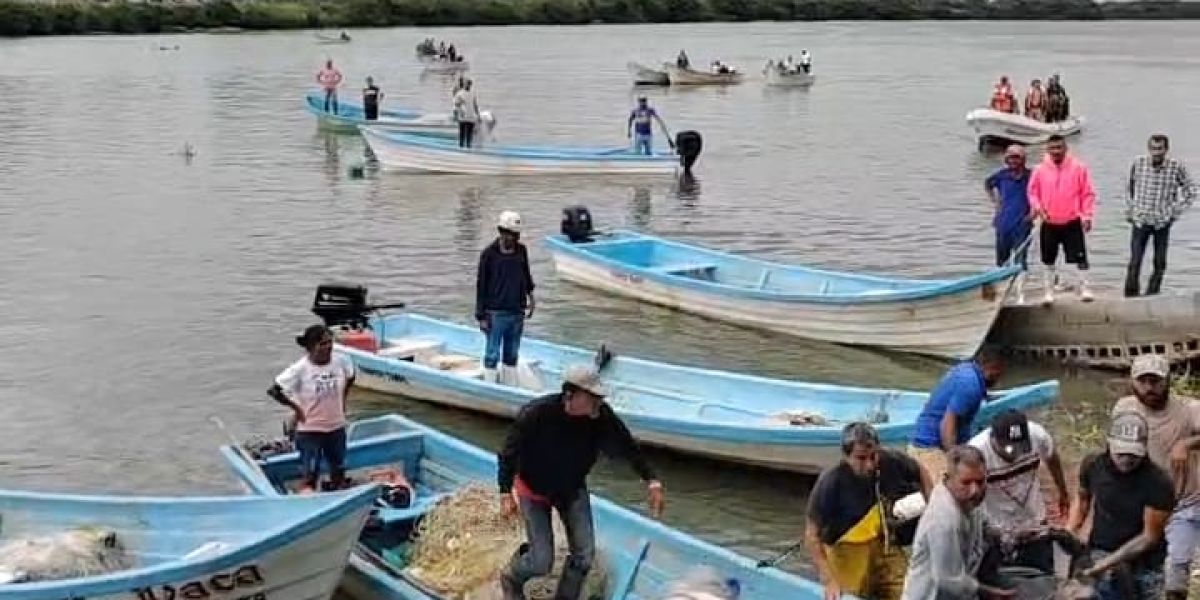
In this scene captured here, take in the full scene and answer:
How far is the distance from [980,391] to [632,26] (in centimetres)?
11398

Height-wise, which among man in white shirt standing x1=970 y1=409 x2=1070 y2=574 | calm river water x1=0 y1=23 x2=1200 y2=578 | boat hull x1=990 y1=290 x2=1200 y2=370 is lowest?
calm river water x1=0 y1=23 x2=1200 y2=578

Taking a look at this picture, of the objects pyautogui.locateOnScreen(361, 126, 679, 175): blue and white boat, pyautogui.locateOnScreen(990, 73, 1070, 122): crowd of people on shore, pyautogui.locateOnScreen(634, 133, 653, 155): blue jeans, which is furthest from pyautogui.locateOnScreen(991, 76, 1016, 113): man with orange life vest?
pyautogui.locateOnScreen(361, 126, 679, 175): blue and white boat

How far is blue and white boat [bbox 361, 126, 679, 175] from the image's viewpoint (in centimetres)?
3180

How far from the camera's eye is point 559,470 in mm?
8344

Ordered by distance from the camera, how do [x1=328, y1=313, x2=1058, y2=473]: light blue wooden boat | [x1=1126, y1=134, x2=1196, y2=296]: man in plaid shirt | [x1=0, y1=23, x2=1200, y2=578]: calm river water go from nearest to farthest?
[x1=328, y1=313, x2=1058, y2=473]: light blue wooden boat
[x1=0, y1=23, x2=1200, y2=578]: calm river water
[x1=1126, y1=134, x2=1196, y2=296]: man in plaid shirt

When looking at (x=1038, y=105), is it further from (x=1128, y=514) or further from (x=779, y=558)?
(x=1128, y=514)

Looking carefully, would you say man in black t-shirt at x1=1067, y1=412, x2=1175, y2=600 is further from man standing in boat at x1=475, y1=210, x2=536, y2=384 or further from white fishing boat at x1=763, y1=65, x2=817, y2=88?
white fishing boat at x1=763, y1=65, x2=817, y2=88

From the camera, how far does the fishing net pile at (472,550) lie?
9109 millimetres

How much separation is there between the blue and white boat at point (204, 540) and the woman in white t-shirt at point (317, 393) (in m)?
1.07

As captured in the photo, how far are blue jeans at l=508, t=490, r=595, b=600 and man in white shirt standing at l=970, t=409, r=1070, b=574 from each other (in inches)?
86.0

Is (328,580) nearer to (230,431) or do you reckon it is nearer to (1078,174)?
(230,431)

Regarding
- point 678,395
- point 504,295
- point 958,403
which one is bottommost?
point 678,395

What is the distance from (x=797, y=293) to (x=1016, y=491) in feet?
36.2

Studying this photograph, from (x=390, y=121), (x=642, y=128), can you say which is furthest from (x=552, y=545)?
(x=390, y=121)
